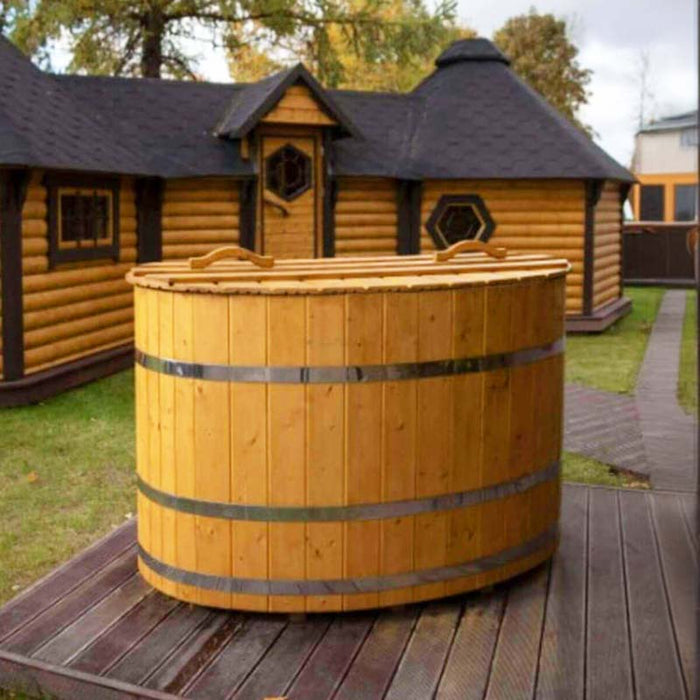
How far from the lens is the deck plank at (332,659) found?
132 inches

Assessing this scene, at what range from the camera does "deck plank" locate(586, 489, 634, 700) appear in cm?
339

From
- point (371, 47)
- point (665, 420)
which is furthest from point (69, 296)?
point (371, 47)

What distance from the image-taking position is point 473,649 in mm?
3656

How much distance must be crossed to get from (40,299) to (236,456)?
6813 mm

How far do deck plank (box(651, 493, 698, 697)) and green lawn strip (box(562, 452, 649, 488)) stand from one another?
851mm

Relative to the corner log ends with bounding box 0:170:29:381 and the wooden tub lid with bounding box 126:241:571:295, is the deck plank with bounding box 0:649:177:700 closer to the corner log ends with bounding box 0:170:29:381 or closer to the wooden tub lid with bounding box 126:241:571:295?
the wooden tub lid with bounding box 126:241:571:295

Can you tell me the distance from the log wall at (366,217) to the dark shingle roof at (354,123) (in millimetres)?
325

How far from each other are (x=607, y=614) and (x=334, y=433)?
1286mm

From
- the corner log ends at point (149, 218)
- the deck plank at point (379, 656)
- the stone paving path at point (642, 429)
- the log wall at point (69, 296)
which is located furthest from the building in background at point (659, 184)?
the deck plank at point (379, 656)

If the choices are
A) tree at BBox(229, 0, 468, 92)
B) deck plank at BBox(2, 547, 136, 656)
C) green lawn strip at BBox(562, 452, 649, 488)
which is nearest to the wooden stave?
deck plank at BBox(2, 547, 136, 656)

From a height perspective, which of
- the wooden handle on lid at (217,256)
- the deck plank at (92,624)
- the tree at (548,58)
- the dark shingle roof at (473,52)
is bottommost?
the deck plank at (92,624)

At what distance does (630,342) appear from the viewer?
46.5 ft

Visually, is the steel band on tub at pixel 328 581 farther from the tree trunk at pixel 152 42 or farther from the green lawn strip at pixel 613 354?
the tree trunk at pixel 152 42

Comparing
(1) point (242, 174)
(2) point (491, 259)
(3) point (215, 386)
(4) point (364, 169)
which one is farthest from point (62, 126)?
(3) point (215, 386)
